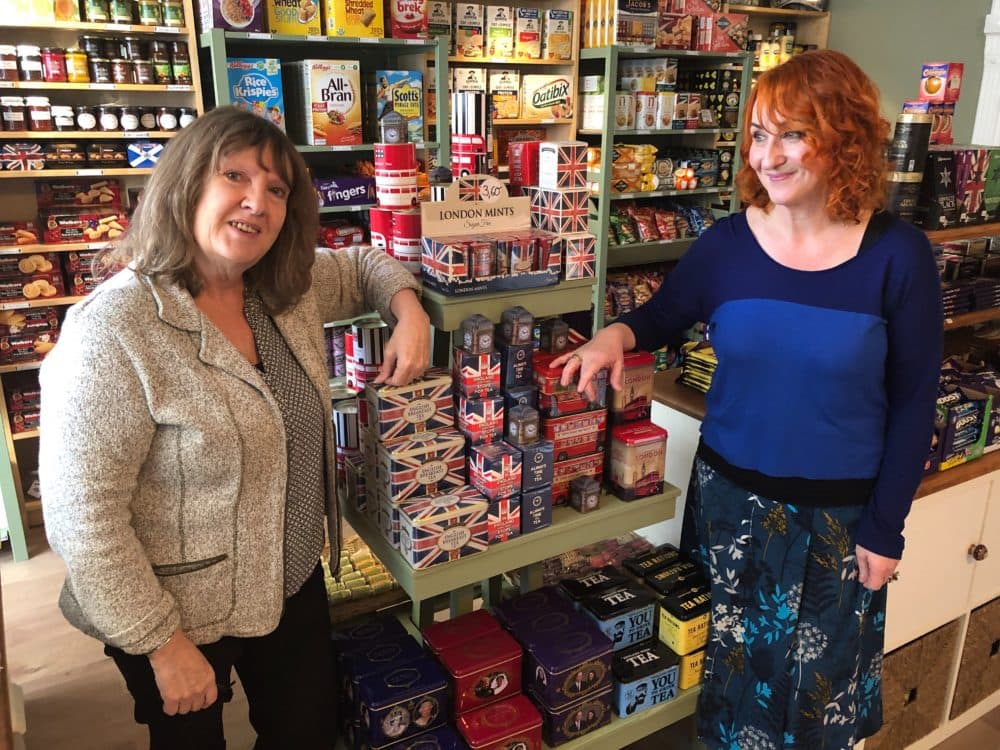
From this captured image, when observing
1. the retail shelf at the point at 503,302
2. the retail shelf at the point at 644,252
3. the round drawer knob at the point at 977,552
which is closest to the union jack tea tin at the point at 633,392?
the retail shelf at the point at 503,302

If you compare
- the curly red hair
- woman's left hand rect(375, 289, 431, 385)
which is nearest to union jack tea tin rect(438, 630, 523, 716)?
woman's left hand rect(375, 289, 431, 385)

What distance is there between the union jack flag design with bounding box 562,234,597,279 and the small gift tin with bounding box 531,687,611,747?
0.91m

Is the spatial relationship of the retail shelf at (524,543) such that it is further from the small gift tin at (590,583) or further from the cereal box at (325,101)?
the cereal box at (325,101)

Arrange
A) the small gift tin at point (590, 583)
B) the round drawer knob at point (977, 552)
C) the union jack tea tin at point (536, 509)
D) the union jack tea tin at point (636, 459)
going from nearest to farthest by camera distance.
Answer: the union jack tea tin at point (536, 509) → the union jack tea tin at point (636, 459) → the small gift tin at point (590, 583) → the round drawer knob at point (977, 552)

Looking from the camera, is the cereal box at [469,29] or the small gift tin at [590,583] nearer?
the small gift tin at [590,583]

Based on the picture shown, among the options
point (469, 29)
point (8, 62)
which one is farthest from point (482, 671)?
point (469, 29)

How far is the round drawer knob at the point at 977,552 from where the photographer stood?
2.35 metres

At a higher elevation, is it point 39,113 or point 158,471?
point 39,113

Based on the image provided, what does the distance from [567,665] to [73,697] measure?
1.88 meters

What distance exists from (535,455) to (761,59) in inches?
181

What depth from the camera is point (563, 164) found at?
5.44 feet

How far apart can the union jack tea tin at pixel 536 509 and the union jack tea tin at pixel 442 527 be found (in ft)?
0.32

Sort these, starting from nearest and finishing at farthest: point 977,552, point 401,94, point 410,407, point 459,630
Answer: point 410,407 < point 459,630 < point 977,552 < point 401,94

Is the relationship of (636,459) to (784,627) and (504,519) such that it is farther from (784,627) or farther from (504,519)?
(784,627)
